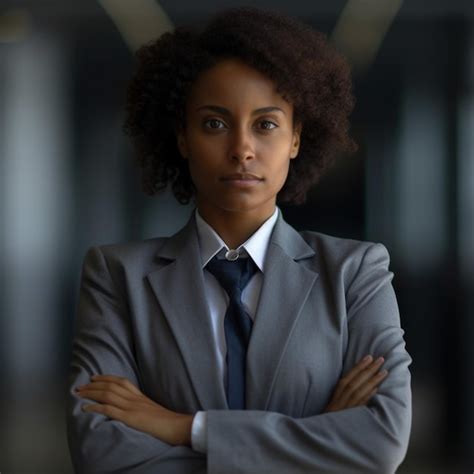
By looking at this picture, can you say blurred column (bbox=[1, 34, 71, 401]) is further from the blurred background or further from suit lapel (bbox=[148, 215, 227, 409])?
suit lapel (bbox=[148, 215, 227, 409])

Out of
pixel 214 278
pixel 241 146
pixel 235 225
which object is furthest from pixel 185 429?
pixel 241 146

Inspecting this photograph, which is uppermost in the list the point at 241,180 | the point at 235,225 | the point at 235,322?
the point at 241,180

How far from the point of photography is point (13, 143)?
522cm

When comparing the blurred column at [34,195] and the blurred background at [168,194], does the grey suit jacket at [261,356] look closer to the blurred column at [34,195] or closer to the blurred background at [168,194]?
the blurred background at [168,194]

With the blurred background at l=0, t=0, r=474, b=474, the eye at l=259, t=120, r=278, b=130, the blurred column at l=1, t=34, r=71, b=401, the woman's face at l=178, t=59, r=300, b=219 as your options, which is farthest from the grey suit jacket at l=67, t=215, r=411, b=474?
the blurred column at l=1, t=34, r=71, b=401

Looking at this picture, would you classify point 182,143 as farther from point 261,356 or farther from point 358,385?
point 358,385

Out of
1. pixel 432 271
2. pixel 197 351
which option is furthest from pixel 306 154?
pixel 432 271

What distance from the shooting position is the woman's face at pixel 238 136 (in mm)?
2119

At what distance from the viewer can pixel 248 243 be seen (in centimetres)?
223

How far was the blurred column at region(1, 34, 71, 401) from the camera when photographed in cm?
512

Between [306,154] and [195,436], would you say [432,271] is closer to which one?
[306,154]

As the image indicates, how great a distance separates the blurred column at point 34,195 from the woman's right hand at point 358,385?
3.21 m

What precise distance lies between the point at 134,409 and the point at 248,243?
17.8 inches

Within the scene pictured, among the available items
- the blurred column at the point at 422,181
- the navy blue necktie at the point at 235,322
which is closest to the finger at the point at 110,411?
the navy blue necktie at the point at 235,322
